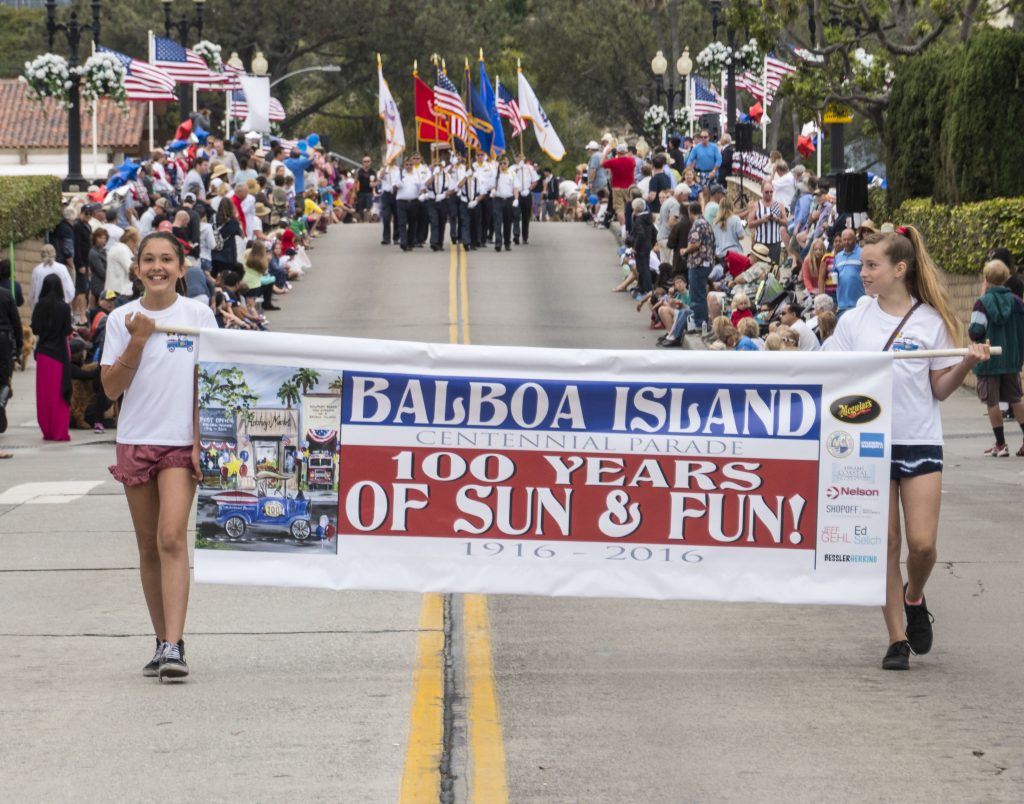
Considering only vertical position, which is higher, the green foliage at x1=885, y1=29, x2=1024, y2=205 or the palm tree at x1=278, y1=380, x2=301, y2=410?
the green foliage at x1=885, y1=29, x2=1024, y2=205

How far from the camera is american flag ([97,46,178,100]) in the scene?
3938 cm

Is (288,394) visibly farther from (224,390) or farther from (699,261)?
(699,261)

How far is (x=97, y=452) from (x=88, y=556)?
23.4ft

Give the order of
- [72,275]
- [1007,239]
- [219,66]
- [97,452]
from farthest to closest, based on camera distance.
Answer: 1. [219,66]
2. [72,275]
3. [1007,239]
4. [97,452]

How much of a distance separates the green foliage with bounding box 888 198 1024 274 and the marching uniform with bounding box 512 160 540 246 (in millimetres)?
11624

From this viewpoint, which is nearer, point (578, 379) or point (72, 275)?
point (578, 379)

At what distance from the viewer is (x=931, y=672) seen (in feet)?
26.5

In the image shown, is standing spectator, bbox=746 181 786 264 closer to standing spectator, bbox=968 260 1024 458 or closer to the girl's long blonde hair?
standing spectator, bbox=968 260 1024 458

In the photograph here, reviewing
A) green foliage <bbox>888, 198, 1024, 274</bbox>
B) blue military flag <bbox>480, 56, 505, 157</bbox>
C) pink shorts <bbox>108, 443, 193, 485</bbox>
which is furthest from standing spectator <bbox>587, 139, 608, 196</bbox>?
pink shorts <bbox>108, 443, 193, 485</bbox>

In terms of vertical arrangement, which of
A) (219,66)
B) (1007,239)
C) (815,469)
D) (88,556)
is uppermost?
(219,66)

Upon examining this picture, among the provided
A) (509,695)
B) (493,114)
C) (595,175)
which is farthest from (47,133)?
(509,695)

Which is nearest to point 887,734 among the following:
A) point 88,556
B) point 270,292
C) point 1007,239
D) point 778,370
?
point 778,370

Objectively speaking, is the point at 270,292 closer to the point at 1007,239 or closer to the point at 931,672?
the point at 1007,239

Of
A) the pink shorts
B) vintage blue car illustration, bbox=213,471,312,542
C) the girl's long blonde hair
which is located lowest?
vintage blue car illustration, bbox=213,471,312,542
